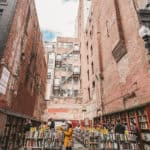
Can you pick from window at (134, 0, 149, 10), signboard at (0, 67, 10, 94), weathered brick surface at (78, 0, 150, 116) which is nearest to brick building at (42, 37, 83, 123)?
weathered brick surface at (78, 0, 150, 116)

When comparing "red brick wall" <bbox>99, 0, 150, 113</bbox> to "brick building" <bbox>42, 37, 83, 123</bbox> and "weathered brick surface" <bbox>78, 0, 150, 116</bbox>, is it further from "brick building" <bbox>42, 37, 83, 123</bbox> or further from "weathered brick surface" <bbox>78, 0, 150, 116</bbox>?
"brick building" <bbox>42, 37, 83, 123</bbox>

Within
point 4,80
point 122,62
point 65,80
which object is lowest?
point 4,80

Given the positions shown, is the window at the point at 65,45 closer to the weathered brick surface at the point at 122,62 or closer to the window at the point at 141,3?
the weathered brick surface at the point at 122,62

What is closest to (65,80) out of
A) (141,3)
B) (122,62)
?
(122,62)

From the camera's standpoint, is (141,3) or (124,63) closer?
(141,3)

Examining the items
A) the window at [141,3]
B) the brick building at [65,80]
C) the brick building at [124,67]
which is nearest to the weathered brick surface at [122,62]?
the brick building at [124,67]

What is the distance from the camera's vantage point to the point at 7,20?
30.3ft

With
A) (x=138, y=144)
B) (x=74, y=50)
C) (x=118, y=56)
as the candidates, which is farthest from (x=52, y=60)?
(x=138, y=144)

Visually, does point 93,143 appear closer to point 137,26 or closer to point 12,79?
point 12,79

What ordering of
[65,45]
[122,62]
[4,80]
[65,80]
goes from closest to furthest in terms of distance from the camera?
[4,80]
[122,62]
[65,80]
[65,45]

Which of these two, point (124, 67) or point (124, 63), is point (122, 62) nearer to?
point (124, 63)

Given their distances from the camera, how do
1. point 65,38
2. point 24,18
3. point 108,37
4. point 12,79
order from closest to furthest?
point 12,79 → point 24,18 → point 108,37 → point 65,38

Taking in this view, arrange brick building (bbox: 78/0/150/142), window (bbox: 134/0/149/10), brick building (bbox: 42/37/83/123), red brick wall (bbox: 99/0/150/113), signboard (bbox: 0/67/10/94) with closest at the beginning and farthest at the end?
window (bbox: 134/0/149/10)
signboard (bbox: 0/67/10/94)
brick building (bbox: 78/0/150/142)
red brick wall (bbox: 99/0/150/113)
brick building (bbox: 42/37/83/123)

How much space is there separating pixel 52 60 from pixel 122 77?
2541 centimetres
